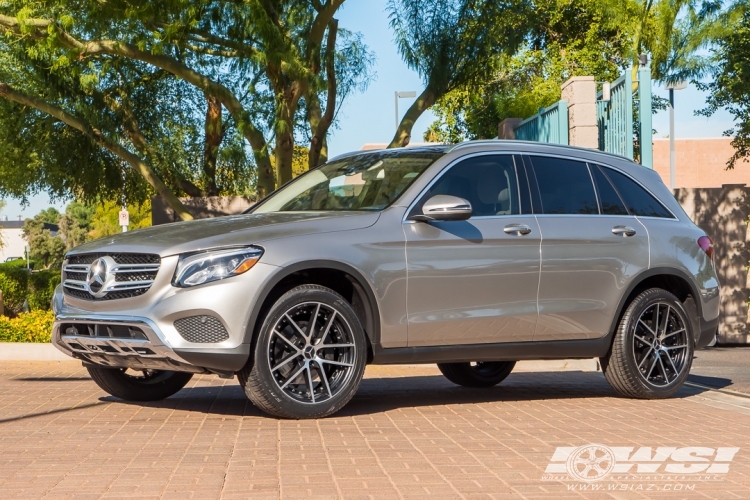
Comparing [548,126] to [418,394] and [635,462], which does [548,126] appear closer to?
[418,394]

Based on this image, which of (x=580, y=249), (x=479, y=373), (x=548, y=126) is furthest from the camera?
(x=548, y=126)

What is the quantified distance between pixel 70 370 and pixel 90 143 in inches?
412

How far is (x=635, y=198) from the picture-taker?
9.45 meters

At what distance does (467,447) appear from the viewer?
6.61m

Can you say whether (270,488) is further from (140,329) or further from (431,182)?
(431,182)

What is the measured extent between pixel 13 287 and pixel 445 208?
60.4 feet

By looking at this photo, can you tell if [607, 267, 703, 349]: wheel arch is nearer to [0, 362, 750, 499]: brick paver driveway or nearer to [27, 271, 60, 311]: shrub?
[0, 362, 750, 499]: brick paver driveway

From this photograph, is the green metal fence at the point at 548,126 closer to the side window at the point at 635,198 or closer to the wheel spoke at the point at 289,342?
the side window at the point at 635,198

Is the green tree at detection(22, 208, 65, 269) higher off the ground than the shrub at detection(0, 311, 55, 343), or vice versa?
the shrub at detection(0, 311, 55, 343)

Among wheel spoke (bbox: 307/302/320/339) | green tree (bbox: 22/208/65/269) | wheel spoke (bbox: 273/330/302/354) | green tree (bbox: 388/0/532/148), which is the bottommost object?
green tree (bbox: 22/208/65/269)

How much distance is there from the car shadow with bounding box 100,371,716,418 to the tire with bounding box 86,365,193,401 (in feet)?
0.26

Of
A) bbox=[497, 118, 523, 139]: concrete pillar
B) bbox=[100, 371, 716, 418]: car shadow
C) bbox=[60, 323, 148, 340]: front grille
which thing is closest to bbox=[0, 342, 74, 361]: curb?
bbox=[100, 371, 716, 418]: car shadow

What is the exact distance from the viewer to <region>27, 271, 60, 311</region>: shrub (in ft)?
79.4

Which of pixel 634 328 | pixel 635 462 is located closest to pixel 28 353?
pixel 634 328
